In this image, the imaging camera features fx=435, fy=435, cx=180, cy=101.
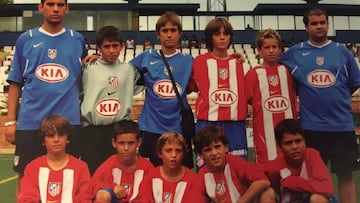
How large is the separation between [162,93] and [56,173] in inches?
25.1

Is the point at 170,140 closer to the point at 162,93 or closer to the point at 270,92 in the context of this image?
the point at 162,93

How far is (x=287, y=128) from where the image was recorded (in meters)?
2.11

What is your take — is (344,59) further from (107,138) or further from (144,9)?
(144,9)

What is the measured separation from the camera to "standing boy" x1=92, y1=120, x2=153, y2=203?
80.9 inches

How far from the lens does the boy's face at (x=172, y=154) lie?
2010 mm

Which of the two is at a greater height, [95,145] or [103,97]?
[103,97]

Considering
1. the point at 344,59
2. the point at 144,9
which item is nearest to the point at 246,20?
the point at 144,9

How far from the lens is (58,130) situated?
2029 millimetres

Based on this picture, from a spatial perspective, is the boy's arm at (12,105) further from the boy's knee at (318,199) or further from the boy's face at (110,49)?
the boy's knee at (318,199)

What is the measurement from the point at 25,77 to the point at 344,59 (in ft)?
5.34

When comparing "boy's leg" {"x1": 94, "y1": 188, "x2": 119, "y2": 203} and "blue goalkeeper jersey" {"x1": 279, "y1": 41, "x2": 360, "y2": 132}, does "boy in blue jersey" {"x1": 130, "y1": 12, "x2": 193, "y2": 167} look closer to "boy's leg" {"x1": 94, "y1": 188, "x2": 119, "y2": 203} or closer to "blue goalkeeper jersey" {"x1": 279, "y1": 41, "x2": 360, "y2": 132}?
"boy's leg" {"x1": 94, "y1": 188, "x2": 119, "y2": 203}

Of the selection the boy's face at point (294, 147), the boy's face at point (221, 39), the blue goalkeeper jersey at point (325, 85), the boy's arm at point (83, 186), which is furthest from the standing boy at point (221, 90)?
the boy's arm at point (83, 186)

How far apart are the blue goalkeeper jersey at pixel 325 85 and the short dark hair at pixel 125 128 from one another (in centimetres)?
86

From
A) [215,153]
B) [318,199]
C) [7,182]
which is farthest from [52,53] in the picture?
[7,182]
